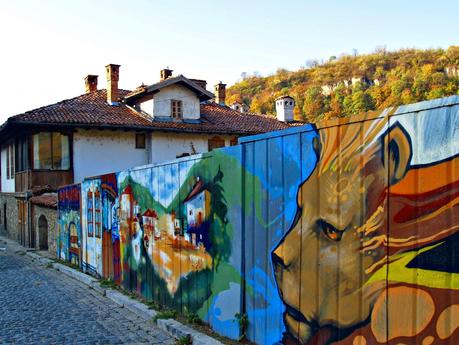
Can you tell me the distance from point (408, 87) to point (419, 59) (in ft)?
76.0

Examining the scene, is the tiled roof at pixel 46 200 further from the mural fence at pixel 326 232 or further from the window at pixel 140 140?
the mural fence at pixel 326 232

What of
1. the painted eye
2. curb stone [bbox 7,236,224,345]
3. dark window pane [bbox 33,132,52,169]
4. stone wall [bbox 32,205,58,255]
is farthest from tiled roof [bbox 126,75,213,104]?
the painted eye

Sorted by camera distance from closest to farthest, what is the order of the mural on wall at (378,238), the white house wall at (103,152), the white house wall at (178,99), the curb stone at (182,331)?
the mural on wall at (378,238)
the curb stone at (182,331)
the white house wall at (103,152)
the white house wall at (178,99)

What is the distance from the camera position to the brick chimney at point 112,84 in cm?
2602

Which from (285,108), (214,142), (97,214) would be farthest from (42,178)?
(285,108)

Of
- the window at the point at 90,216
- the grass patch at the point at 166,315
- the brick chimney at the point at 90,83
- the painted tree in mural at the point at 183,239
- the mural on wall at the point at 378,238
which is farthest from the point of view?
the brick chimney at the point at 90,83

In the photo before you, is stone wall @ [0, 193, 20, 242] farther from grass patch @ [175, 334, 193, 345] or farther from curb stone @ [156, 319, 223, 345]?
grass patch @ [175, 334, 193, 345]

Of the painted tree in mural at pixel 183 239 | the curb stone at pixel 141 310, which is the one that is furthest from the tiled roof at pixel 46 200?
the painted tree in mural at pixel 183 239

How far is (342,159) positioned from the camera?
389 cm

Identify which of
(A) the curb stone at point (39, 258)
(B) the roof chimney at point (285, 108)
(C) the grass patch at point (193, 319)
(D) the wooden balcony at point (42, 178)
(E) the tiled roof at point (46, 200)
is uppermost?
(B) the roof chimney at point (285, 108)

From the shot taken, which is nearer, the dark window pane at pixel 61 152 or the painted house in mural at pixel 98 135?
the painted house in mural at pixel 98 135

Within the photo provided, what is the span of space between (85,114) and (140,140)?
305cm

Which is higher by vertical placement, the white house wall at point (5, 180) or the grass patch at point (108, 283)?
the white house wall at point (5, 180)

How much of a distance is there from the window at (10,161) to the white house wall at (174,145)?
7852 millimetres
